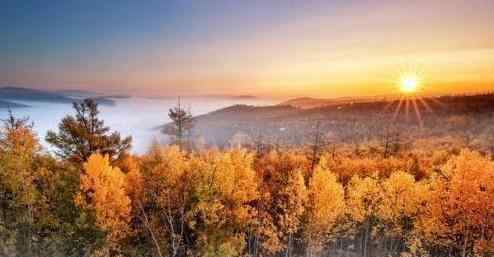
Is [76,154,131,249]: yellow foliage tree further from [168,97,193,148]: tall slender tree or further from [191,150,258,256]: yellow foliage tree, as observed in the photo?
[168,97,193,148]: tall slender tree

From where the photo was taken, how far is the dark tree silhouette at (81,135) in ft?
117

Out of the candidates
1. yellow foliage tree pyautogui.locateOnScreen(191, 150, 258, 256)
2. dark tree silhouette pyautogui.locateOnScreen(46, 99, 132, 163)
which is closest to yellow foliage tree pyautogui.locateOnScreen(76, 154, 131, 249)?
dark tree silhouette pyautogui.locateOnScreen(46, 99, 132, 163)

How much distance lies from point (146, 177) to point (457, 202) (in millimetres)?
29363

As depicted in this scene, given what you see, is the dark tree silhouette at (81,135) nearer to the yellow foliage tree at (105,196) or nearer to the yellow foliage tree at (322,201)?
the yellow foliage tree at (105,196)

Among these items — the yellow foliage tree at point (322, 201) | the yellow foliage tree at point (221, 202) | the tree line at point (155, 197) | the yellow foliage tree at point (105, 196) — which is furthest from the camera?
the yellow foliage tree at point (322, 201)

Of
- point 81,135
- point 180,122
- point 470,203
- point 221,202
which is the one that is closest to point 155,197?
point 221,202

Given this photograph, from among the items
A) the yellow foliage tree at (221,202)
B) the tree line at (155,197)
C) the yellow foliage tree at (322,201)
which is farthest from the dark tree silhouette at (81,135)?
the yellow foliage tree at (322,201)

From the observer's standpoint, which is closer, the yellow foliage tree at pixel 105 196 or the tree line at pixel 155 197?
the tree line at pixel 155 197

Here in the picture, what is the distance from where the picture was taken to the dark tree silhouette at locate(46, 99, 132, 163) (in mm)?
35625

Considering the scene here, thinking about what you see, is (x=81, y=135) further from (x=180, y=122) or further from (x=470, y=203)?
(x=470, y=203)

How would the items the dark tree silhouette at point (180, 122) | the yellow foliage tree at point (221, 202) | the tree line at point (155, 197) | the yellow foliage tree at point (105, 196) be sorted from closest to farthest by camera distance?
the tree line at point (155, 197)
the yellow foliage tree at point (105, 196)
the yellow foliage tree at point (221, 202)
the dark tree silhouette at point (180, 122)

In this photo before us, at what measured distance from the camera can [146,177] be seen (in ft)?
127

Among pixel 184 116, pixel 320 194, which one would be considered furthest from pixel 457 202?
pixel 184 116

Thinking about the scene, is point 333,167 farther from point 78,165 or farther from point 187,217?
point 78,165
